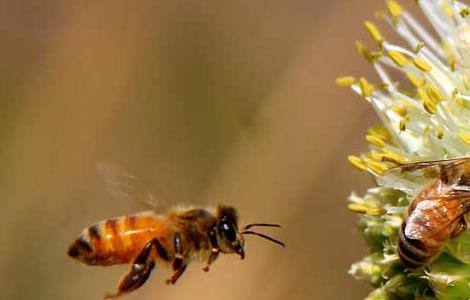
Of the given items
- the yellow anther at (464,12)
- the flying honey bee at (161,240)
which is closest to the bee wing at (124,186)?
the flying honey bee at (161,240)

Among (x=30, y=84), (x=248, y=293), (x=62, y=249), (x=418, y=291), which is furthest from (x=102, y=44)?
(x=418, y=291)

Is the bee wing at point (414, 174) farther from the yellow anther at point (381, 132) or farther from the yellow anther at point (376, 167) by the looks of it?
the yellow anther at point (381, 132)

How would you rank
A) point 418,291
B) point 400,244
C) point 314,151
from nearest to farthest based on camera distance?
point 400,244
point 418,291
point 314,151

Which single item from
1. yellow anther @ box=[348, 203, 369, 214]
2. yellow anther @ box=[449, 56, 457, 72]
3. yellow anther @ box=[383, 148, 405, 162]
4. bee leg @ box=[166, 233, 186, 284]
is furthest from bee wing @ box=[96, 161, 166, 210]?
yellow anther @ box=[449, 56, 457, 72]

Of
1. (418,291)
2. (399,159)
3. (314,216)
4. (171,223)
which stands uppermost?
(399,159)

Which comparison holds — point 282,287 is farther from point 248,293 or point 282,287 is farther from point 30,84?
point 30,84

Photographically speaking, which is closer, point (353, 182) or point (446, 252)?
point (446, 252)

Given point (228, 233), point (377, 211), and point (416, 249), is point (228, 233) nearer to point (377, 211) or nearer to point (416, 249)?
point (377, 211)
